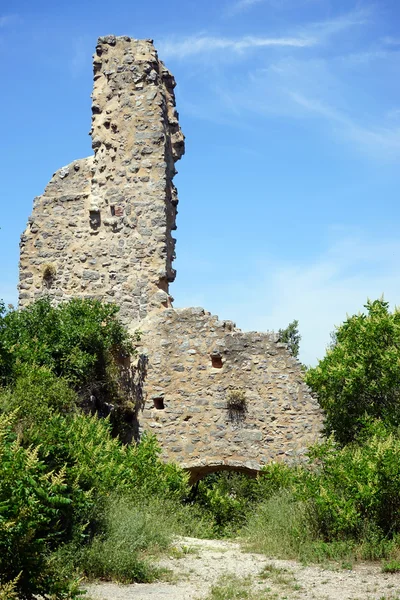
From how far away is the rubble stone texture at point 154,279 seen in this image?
47.4ft

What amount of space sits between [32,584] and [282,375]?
28.3ft

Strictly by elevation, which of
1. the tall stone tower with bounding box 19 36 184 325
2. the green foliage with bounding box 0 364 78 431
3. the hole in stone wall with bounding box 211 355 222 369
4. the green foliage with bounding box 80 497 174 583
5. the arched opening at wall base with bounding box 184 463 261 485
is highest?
the tall stone tower with bounding box 19 36 184 325

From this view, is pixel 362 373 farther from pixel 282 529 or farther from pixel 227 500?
pixel 227 500

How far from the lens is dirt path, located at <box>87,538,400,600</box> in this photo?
318 inches

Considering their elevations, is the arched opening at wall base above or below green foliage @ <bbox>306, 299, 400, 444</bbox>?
below

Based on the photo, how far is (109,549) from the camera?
29.3 ft

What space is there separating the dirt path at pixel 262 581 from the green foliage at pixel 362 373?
3474mm

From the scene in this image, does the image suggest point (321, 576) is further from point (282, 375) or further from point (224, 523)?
point (224, 523)

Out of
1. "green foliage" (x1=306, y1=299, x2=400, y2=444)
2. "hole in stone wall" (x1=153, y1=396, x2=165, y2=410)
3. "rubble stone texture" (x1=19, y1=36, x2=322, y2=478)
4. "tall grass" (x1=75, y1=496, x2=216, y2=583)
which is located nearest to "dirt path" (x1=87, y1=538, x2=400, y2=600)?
"tall grass" (x1=75, y1=496, x2=216, y2=583)

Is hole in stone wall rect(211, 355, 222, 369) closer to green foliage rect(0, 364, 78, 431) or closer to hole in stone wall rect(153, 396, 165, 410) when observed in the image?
hole in stone wall rect(153, 396, 165, 410)

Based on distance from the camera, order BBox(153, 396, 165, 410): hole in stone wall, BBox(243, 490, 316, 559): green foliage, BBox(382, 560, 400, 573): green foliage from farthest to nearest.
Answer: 1. BBox(153, 396, 165, 410): hole in stone wall
2. BBox(243, 490, 316, 559): green foliage
3. BBox(382, 560, 400, 573): green foliage

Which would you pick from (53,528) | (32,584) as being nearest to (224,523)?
(53,528)

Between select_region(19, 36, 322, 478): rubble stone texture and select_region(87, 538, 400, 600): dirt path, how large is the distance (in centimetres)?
423

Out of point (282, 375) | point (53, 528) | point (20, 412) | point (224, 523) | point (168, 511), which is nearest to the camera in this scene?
point (53, 528)
